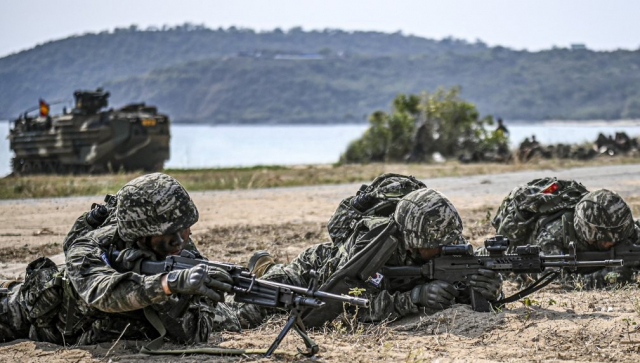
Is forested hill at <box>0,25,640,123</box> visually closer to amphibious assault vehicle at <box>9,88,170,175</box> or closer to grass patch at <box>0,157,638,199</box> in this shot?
amphibious assault vehicle at <box>9,88,170,175</box>

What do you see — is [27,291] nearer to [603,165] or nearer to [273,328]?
[273,328]

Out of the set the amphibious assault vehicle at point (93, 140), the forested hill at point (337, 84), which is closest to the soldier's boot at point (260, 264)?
the amphibious assault vehicle at point (93, 140)

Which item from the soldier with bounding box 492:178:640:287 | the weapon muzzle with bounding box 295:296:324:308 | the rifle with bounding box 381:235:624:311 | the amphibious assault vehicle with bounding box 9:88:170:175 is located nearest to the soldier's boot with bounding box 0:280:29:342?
the weapon muzzle with bounding box 295:296:324:308

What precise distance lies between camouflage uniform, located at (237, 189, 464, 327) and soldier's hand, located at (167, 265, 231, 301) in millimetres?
1765

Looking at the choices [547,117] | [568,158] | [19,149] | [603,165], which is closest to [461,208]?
[603,165]

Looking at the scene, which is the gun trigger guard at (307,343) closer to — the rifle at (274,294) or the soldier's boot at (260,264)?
the rifle at (274,294)

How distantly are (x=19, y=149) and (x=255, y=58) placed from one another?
13931 centimetres

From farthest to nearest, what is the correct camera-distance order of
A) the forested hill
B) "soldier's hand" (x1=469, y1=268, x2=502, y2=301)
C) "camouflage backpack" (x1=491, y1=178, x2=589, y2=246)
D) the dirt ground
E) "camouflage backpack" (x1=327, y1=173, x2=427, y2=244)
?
the forested hill → "camouflage backpack" (x1=491, y1=178, x2=589, y2=246) → "camouflage backpack" (x1=327, y1=173, x2=427, y2=244) → "soldier's hand" (x1=469, y1=268, x2=502, y2=301) → the dirt ground

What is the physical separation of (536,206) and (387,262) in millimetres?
2107

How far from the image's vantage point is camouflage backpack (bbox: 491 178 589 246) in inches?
344

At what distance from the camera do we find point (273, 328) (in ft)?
24.3

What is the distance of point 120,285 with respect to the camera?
5871 mm

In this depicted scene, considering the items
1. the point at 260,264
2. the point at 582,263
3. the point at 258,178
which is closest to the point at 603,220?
the point at 582,263

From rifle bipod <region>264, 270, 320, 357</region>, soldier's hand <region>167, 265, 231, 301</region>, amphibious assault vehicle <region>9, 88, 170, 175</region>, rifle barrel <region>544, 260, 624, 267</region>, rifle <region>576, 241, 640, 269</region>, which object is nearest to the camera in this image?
soldier's hand <region>167, 265, 231, 301</region>
